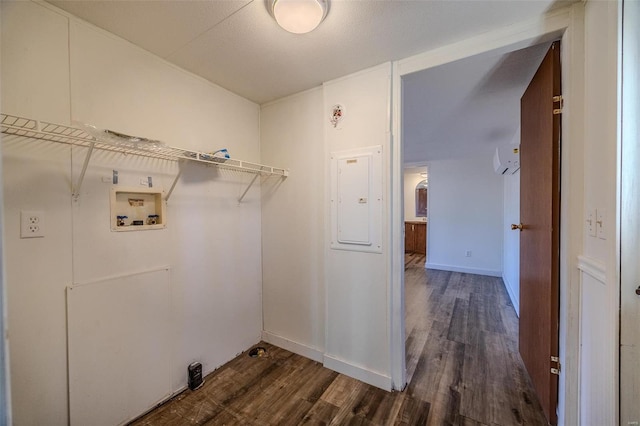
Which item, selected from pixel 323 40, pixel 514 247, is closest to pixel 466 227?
pixel 514 247

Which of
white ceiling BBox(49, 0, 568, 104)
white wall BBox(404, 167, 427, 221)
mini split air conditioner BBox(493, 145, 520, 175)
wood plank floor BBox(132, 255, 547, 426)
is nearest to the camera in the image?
white ceiling BBox(49, 0, 568, 104)

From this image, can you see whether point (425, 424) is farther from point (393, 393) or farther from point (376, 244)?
point (376, 244)

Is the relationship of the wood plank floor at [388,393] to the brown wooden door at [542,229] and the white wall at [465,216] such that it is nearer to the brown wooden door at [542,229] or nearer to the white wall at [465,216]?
the brown wooden door at [542,229]

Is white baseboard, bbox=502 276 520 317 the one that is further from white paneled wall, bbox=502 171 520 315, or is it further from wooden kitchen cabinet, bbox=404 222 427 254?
wooden kitchen cabinet, bbox=404 222 427 254

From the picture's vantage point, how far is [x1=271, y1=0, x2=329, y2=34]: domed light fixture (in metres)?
1.18

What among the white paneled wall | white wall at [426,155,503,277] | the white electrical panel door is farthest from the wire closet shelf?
white wall at [426,155,503,277]

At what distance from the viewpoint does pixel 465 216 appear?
4.97 meters

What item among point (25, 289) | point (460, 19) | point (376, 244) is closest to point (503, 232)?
point (376, 244)

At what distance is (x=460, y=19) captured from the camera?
53.1 inches

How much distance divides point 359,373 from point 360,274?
742mm

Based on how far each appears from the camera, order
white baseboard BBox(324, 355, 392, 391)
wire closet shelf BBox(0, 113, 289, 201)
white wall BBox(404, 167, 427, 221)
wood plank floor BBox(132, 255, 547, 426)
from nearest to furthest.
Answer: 1. wire closet shelf BBox(0, 113, 289, 201)
2. wood plank floor BBox(132, 255, 547, 426)
3. white baseboard BBox(324, 355, 392, 391)
4. white wall BBox(404, 167, 427, 221)

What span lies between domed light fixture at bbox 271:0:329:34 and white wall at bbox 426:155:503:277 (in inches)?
183

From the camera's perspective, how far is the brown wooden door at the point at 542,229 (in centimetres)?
142

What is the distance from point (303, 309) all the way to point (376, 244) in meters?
0.92
